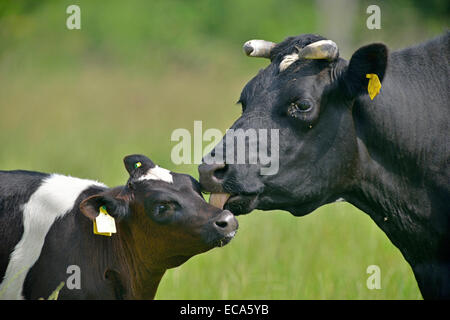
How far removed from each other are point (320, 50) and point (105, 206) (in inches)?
75.3

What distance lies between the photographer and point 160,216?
16.8 feet

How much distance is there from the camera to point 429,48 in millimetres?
5230

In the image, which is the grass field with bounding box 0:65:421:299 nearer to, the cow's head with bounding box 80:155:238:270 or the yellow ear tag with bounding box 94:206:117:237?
the cow's head with bounding box 80:155:238:270

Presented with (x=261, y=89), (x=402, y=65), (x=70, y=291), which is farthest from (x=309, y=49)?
(x=70, y=291)

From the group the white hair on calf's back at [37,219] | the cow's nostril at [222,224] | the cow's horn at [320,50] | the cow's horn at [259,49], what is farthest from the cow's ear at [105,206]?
the cow's horn at [320,50]

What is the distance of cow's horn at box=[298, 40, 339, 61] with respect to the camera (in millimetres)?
4828

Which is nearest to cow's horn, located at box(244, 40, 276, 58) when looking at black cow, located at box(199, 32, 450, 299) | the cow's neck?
black cow, located at box(199, 32, 450, 299)

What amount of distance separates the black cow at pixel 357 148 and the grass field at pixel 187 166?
2202 mm

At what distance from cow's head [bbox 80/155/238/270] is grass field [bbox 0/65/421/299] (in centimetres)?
190

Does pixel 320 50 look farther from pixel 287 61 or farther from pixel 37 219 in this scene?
pixel 37 219

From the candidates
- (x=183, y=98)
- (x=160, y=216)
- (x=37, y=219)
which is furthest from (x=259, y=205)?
(x=183, y=98)

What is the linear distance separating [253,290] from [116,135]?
8319 millimetres

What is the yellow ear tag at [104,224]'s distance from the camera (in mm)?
5082

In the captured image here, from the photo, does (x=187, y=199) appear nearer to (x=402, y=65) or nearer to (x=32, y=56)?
(x=402, y=65)
